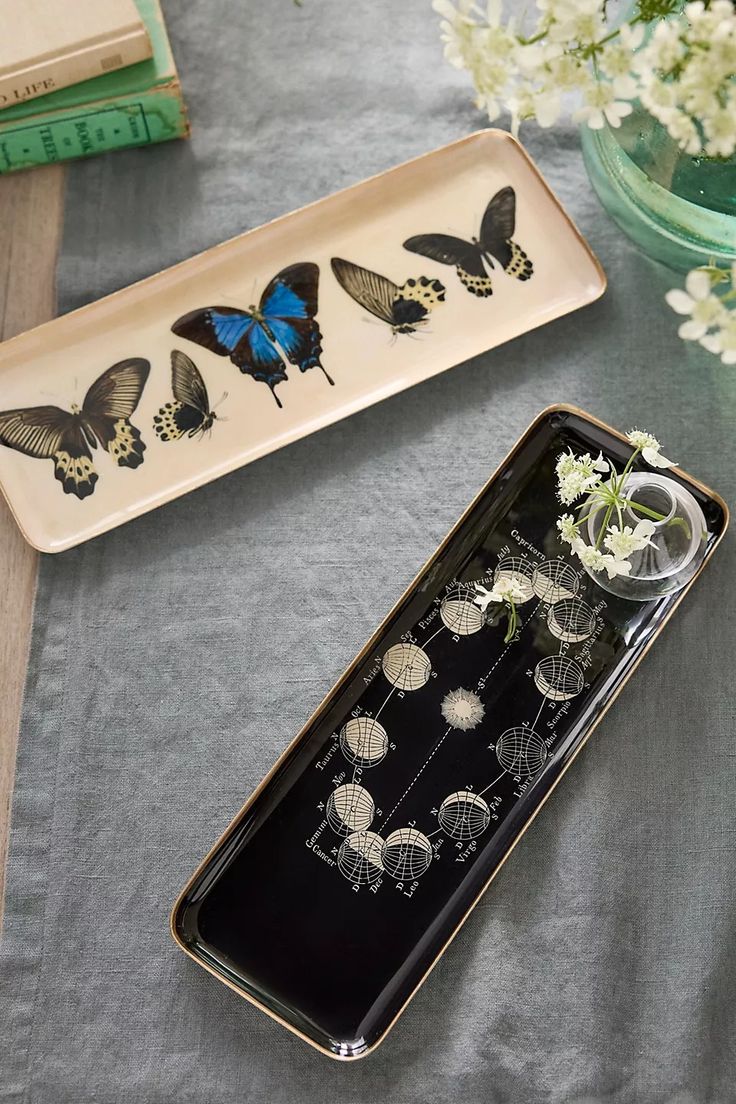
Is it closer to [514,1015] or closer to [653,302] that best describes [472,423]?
[653,302]

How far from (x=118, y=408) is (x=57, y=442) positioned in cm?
5

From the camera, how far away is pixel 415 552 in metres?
0.69

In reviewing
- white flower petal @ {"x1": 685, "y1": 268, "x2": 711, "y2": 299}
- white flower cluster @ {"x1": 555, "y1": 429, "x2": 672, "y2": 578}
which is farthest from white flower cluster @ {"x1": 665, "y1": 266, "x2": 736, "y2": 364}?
white flower cluster @ {"x1": 555, "y1": 429, "x2": 672, "y2": 578}

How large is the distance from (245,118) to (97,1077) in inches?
27.8

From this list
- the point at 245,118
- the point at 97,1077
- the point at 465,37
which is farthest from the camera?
the point at 245,118

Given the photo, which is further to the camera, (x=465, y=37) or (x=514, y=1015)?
(x=514, y=1015)

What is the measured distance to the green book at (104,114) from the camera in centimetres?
69

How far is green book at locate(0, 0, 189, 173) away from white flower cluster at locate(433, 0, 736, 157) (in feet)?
1.09

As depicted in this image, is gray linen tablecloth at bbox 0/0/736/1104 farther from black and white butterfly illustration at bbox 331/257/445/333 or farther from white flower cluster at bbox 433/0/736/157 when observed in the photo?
white flower cluster at bbox 433/0/736/157

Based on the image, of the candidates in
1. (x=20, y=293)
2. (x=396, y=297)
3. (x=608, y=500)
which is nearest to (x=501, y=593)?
(x=608, y=500)

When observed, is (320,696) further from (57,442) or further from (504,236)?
(504,236)

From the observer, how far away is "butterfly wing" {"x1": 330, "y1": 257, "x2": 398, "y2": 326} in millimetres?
709

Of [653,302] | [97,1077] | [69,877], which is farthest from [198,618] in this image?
[653,302]

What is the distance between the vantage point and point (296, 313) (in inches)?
A: 28.0
